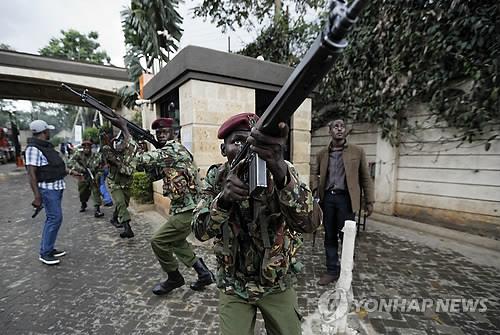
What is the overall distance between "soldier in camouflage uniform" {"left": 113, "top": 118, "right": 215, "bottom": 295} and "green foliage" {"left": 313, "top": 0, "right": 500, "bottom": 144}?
4865 millimetres

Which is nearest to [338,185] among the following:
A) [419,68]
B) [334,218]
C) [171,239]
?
[334,218]

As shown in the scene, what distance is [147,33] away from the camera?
9.61m

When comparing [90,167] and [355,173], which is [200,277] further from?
[90,167]

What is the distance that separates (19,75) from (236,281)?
14503 millimetres

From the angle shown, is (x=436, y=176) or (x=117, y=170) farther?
(x=436, y=176)

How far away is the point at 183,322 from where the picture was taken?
8.27 ft

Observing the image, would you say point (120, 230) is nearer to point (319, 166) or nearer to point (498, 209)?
point (319, 166)

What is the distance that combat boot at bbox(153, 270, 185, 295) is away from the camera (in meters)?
2.95

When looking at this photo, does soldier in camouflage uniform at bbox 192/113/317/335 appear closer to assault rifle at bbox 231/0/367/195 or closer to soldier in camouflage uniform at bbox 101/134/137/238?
assault rifle at bbox 231/0/367/195

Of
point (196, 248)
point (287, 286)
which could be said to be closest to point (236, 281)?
point (287, 286)

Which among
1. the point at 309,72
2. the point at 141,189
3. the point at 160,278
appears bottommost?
the point at 160,278

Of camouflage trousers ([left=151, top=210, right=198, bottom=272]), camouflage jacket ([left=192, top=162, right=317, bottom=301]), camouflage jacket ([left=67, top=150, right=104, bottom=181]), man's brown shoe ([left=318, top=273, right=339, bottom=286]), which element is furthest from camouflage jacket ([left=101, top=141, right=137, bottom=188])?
camouflage jacket ([left=192, top=162, right=317, bottom=301])

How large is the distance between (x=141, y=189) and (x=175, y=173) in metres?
4.33

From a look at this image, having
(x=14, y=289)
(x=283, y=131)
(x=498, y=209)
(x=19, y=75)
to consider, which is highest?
(x=19, y=75)
